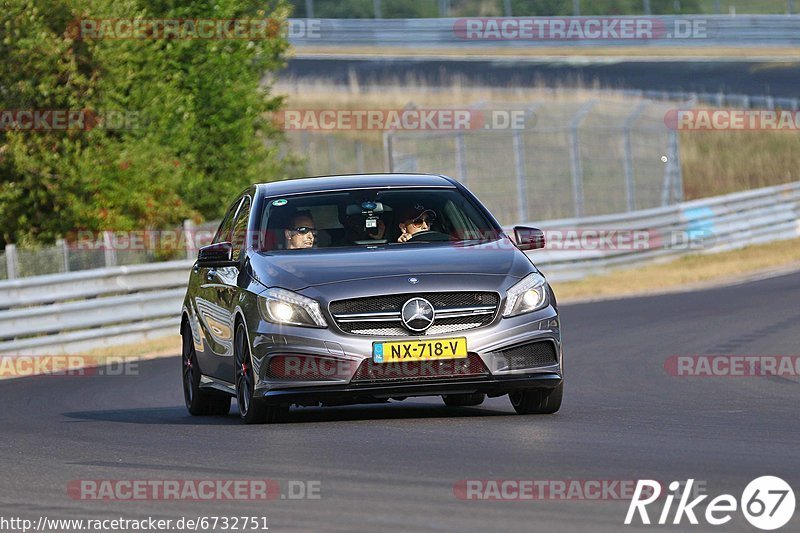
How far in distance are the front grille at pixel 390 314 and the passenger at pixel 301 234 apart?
1.08 meters

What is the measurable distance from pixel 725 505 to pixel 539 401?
4.01 m

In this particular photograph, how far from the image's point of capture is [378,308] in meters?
9.98

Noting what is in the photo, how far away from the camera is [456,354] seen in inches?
392

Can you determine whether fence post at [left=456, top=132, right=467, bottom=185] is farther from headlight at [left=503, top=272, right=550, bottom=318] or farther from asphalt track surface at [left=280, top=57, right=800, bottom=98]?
headlight at [left=503, top=272, right=550, bottom=318]

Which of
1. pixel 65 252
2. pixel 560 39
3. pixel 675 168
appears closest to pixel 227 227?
pixel 65 252

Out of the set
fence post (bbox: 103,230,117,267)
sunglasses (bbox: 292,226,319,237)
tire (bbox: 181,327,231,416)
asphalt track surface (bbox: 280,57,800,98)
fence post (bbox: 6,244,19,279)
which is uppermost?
sunglasses (bbox: 292,226,319,237)

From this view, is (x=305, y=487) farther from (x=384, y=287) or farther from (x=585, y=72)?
(x=585, y=72)

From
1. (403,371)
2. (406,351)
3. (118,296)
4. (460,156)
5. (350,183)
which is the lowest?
(460,156)

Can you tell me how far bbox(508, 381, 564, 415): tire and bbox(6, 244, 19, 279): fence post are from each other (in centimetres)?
1251

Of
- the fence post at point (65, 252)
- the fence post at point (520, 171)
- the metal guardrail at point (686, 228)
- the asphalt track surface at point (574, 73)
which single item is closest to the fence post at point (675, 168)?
the metal guardrail at point (686, 228)

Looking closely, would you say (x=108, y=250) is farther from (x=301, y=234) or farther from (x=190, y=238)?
(x=301, y=234)

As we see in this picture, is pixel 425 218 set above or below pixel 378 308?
above

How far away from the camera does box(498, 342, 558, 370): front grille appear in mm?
10141

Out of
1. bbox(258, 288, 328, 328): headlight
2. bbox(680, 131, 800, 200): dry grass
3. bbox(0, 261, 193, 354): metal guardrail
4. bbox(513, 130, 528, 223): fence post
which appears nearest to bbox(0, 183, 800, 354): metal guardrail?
bbox(0, 261, 193, 354): metal guardrail
